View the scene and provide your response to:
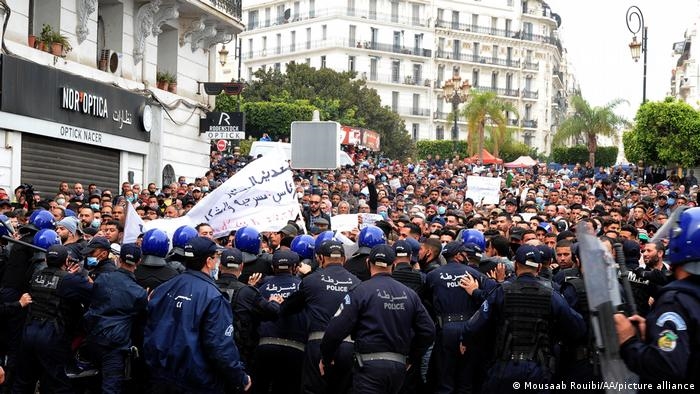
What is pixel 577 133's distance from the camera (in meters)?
73.1

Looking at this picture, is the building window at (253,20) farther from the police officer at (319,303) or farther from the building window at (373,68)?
the police officer at (319,303)

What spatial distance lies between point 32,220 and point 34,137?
414 inches

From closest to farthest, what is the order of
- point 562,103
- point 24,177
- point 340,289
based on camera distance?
point 340,289 → point 24,177 → point 562,103

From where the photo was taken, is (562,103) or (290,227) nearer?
(290,227)

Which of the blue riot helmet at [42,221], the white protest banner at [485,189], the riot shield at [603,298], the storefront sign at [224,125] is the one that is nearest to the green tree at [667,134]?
the white protest banner at [485,189]

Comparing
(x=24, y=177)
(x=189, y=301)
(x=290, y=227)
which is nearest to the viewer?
(x=189, y=301)

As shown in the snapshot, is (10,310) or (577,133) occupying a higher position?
(577,133)

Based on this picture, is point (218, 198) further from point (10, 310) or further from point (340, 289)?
point (340, 289)

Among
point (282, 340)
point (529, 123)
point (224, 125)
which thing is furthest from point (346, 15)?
point (282, 340)

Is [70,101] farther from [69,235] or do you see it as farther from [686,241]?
[686,241]

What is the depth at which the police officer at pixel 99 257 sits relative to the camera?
9.70m

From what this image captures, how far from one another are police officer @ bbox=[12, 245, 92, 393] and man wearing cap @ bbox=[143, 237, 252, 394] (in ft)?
5.82

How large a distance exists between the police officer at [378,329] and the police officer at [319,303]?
93cm

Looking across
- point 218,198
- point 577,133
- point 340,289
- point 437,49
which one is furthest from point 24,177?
point 437,49
